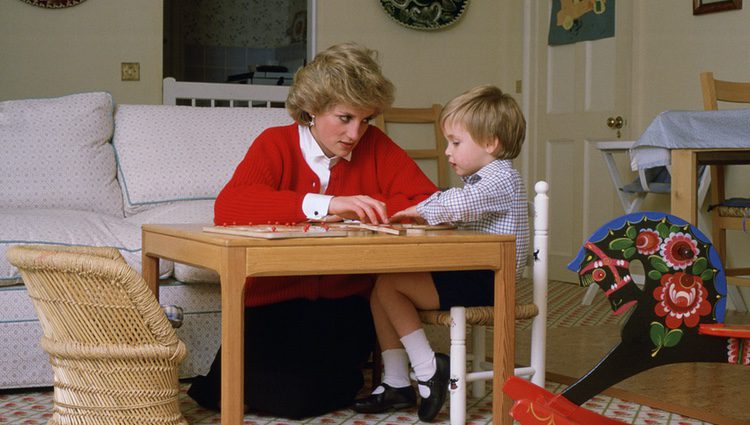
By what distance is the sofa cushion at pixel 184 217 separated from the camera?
256 centimetres

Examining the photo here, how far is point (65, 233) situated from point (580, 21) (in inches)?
139

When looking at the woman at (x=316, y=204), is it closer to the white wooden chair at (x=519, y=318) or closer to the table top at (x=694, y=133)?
the white wooden chair at (x=519, y=318)

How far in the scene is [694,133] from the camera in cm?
277

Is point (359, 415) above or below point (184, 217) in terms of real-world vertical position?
below

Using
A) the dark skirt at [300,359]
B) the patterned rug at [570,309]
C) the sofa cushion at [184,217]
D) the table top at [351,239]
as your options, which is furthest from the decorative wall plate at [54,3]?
the table top at [351,239]

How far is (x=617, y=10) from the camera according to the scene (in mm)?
4949

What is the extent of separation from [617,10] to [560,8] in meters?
0.48

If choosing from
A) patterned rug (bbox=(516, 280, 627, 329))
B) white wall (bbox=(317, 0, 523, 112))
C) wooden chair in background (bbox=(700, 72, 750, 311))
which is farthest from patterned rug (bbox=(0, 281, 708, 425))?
white wall (bbox=(317, 0, 523, 112))

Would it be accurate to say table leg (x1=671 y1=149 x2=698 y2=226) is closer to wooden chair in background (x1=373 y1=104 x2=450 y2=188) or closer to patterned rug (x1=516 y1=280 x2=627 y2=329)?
patterned rug (x1=516 y1=280 x2=627 y2=329)

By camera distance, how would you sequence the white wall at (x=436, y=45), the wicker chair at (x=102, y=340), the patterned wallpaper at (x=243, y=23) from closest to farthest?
the wicker chair at (x=102, y=340), the white wall at (x=436, y=45), the patterned wallpaper at (x=243, y=23)

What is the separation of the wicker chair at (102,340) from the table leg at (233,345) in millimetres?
265

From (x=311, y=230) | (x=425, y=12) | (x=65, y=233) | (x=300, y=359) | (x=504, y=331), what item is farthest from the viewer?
(x=425, y=12)

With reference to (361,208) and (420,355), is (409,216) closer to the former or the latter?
(361,208)

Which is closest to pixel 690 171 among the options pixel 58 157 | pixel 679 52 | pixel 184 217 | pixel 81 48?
pixel 184 217
